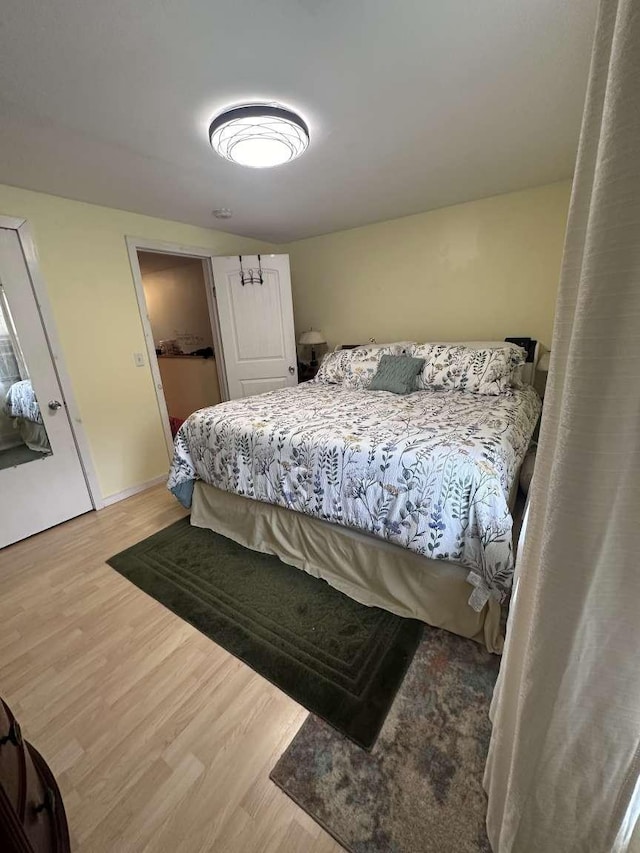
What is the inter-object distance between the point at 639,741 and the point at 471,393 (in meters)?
2.08

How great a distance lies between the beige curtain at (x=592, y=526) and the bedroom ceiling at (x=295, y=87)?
112cm

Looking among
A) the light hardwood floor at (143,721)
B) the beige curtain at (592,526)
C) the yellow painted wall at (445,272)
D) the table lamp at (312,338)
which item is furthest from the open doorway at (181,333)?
the beige curtain at (592,526)

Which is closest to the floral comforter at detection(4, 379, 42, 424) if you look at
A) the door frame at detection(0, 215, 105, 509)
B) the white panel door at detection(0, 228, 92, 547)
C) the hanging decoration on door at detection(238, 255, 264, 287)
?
the white panel door at detection(0, 228, 92, 547)

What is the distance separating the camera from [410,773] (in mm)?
1007

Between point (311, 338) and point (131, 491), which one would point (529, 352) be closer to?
point (311, 338)

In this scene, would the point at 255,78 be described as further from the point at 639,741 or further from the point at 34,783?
the point at 34,783

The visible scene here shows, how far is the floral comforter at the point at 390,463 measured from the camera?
51.5 inches

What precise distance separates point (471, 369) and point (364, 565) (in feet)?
5.33

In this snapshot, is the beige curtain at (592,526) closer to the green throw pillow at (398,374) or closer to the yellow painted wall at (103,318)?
the green throw pillow at (398,374)

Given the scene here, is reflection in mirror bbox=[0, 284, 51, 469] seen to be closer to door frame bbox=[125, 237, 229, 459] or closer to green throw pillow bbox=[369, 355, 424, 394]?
door frame bbox=[125, 237, 229, 459]

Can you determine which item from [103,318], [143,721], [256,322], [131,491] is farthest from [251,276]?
[143,721]

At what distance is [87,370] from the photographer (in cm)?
256

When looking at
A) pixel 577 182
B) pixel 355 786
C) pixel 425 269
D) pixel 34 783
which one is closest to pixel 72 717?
pixel 34 783

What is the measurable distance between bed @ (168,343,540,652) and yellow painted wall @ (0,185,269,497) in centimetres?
89
